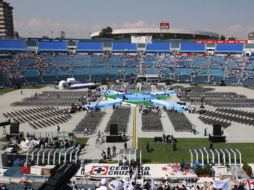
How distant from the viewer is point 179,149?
3716 centimetres

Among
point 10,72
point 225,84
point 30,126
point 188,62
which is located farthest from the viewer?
point 188,62

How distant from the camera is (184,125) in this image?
48219mm

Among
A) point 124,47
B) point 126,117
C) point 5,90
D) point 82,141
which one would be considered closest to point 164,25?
point 124,47

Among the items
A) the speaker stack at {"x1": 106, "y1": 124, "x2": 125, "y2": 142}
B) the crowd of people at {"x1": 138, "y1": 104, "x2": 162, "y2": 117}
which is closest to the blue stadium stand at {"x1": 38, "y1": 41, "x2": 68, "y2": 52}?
the crowd of people at {"x1": 138, "y1": 104, "x2": 162, "y2": 117}

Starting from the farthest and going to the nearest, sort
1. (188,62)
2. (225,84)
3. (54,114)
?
(188,62) < (225,84) < (54,114)

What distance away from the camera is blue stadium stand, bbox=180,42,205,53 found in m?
124

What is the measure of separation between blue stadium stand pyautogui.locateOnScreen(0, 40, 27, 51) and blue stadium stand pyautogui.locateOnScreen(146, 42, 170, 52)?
1533 inches

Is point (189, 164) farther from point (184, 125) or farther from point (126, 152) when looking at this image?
point (184, 125)

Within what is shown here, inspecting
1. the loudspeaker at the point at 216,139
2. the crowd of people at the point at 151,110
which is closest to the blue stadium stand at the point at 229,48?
the crowd of people at the point at 151,110

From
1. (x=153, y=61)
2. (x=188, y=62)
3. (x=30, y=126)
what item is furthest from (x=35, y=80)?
(x=30, y=126)

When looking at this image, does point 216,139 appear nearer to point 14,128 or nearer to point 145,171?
point 145,171

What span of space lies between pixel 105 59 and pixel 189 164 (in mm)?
92626

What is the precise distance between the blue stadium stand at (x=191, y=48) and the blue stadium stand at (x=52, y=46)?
3720 centimetres

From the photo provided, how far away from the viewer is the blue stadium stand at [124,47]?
123875 mm
